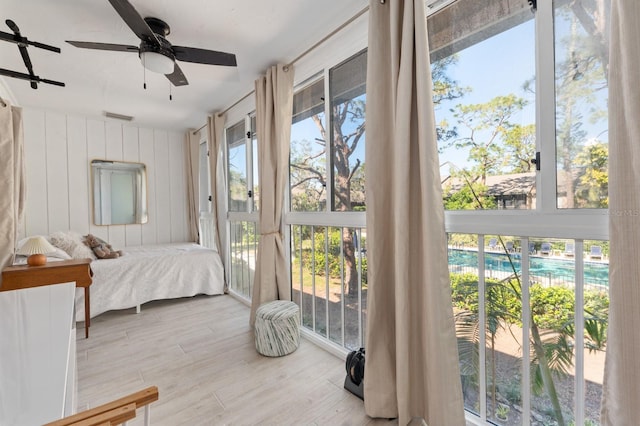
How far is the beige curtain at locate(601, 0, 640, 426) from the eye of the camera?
82cm

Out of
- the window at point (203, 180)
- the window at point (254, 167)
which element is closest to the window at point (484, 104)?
the window at point (254, 167)

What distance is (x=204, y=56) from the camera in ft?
6.38

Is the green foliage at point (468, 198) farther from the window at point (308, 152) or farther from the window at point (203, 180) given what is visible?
the window at point (203, 180)

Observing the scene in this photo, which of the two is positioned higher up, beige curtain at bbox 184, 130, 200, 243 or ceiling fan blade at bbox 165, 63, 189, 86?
ceiling fan blade at bbox 165, 63, 189, 86

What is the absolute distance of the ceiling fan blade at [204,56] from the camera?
189 centimetres

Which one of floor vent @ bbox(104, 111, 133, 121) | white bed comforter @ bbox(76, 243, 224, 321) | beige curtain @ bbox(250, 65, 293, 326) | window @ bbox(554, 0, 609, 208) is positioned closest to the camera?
window @ bbox(554, 0, 609, 208)

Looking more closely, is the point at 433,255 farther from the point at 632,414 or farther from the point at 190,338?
the point at 190,338

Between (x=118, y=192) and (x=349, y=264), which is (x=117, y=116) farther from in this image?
(x=349, y=264)

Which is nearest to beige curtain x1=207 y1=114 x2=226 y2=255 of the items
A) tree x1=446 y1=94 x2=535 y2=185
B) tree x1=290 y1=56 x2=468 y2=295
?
tree x1=290 y1=56 x2=468 y2=295

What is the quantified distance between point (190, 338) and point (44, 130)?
3729 millimetres

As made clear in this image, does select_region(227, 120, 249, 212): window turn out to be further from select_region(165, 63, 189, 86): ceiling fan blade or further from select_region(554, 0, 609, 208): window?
select_region(554, 0, 609, 208): window

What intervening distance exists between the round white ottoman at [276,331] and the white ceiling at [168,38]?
2.19 meters

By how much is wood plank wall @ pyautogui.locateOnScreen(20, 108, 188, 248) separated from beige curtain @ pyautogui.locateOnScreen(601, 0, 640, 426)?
17.3ft

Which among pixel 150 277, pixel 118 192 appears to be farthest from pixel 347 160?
pixel 118 192
